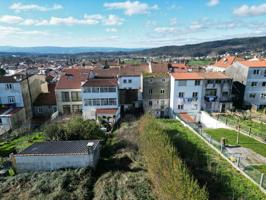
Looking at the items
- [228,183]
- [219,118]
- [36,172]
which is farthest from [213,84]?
[36,172]

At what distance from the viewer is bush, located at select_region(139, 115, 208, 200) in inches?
414

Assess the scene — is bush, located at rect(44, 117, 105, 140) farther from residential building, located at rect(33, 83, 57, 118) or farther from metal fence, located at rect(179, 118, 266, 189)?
residential building, located at rect(33, 83, 57, 118)

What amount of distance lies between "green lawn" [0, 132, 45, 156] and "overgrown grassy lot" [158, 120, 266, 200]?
17.2m

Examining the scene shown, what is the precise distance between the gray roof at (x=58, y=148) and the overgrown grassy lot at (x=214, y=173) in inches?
353

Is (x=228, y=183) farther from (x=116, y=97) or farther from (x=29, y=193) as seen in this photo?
(x=116, y=97)

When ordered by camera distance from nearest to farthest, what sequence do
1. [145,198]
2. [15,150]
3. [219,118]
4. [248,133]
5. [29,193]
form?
[145,198], [29,193], [15,150], [248,133], [219,118]

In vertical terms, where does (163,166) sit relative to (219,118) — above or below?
above

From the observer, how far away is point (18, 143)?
2488 centimetres

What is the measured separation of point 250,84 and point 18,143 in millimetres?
39096

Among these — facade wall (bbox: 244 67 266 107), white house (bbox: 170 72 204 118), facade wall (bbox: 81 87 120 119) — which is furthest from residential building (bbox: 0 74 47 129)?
facade wall (bbox: 244 67 266 107)

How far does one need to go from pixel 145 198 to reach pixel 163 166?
7.95 feet

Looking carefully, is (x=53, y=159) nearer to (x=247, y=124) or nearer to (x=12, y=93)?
(x=12, y=93)

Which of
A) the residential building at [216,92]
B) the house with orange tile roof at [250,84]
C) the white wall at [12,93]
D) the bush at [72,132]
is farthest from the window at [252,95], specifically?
the white wall at [12,93]

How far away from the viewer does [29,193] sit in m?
14.5
